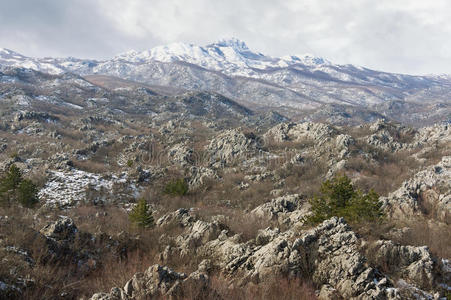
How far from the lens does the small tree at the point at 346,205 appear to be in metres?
18.1

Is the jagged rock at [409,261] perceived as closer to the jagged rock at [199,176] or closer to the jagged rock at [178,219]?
the jagged rock at [178,219]

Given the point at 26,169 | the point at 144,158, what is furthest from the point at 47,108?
the point at 26,169

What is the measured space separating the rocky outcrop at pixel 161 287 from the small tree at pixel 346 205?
38.0 ft

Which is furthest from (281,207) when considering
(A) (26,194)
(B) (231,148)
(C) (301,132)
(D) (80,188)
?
(C) (301,132)

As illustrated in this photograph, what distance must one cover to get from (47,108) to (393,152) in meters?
156

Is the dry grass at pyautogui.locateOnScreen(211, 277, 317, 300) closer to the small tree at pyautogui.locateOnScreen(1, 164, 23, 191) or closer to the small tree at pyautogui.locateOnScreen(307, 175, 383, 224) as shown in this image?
the small tree at pyautogui.locateOnScreen(307, 175, 383, 224)

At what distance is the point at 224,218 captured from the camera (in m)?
28.1

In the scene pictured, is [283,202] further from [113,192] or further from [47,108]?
[47,108]

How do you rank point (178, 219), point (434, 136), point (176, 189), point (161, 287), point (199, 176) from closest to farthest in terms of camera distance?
point (161, 287) < point (178, 219) < point (176, 189) < point (199, 176) < point (434, 136)

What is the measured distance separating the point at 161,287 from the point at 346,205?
16.1m

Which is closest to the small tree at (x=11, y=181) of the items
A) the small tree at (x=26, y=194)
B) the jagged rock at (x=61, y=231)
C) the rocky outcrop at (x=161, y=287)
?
the small tree at (x=26, y=194)

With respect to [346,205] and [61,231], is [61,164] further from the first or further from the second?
[346,205]

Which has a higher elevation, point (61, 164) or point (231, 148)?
point (231, 148)

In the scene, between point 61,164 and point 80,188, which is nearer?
point 80,188
